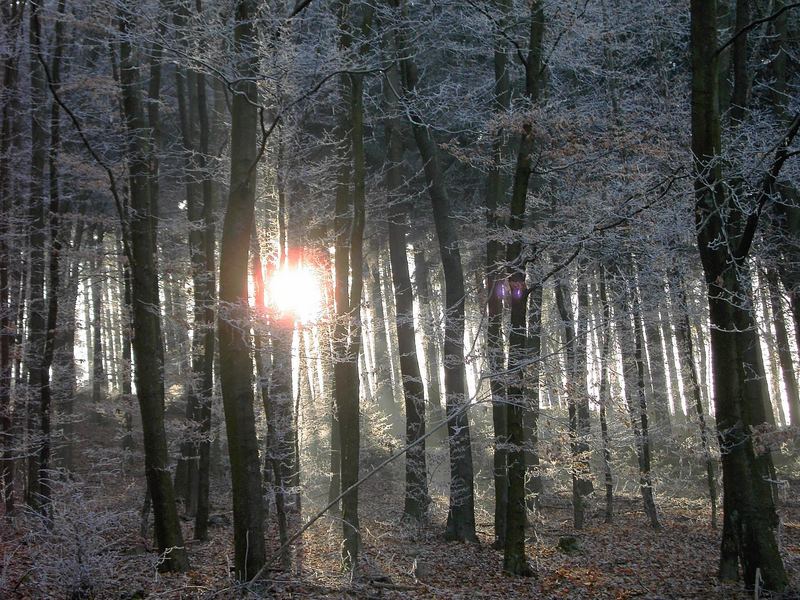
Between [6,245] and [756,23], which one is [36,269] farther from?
[756,23]

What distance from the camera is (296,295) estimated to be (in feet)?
36.9

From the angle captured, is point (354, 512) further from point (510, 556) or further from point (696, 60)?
point (696, 60)

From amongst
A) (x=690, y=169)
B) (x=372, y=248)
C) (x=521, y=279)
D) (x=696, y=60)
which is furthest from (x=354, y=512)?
(x=372, y=248)

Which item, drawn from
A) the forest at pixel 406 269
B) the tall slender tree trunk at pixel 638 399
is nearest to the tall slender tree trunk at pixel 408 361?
the forest at pixel 406 269

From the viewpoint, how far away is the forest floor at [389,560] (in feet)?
21.3

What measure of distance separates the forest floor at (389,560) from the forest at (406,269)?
74 millimetres

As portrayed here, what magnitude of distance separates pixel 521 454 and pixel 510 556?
161 cm

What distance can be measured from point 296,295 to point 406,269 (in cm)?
451

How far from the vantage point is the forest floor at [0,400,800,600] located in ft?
21.3

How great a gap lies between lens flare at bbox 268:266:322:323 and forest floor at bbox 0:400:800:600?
384cm

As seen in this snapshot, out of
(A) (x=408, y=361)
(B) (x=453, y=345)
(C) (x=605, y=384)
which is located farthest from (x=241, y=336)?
(C) (x=605, y=384)

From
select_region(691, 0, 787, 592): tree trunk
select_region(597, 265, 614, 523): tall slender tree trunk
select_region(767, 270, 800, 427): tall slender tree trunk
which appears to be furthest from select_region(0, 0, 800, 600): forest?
select_region(767, 270, 800, 427): tall slender tree trunk

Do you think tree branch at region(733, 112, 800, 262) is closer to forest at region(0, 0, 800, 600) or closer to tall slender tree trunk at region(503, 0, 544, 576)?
forest at region(0, 0, 800, 600)

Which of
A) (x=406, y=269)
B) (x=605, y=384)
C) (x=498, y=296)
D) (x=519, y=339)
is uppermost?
(x=406, y=269)
